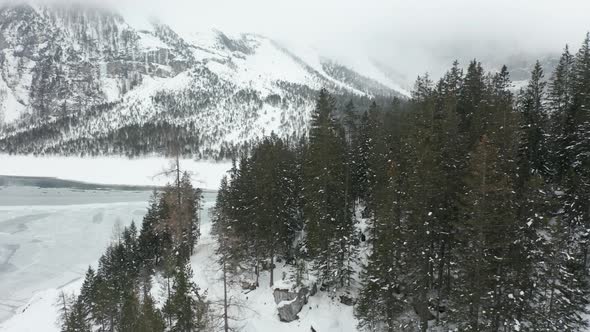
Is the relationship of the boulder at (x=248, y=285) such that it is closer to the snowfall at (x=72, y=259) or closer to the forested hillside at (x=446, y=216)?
the snowfall at (x=72, y=259)

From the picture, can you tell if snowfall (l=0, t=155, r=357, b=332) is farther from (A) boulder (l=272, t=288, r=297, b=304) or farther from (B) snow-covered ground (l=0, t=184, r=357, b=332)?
(A) boulder (l=272, t=288, r=297, b=304)

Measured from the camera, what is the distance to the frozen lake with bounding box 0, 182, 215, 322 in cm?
5119

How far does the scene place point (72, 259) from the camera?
192ft

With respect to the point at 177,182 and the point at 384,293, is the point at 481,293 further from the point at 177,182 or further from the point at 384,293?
the point at 177,182

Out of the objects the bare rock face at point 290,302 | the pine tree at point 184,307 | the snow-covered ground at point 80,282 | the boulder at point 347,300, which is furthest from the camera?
the boulder at point 347,300

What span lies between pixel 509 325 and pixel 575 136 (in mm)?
24411

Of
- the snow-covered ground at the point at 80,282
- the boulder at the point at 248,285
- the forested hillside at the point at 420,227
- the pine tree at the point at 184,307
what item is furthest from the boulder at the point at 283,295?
the pine tree at the point at 184,307

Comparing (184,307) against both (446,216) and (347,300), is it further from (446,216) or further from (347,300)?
(446,216)

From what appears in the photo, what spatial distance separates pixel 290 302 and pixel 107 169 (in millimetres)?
166664

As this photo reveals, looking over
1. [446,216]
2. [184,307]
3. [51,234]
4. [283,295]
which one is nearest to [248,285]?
[283,295]

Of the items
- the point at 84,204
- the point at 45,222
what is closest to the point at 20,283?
the point at 45,222

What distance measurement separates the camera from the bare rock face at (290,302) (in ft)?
108

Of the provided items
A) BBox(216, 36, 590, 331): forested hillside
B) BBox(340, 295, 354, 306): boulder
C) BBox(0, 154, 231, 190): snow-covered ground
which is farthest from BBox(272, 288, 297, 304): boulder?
BBox(0, 154, 231, 190): snow-covered ground

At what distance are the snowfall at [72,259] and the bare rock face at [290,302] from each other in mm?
471
